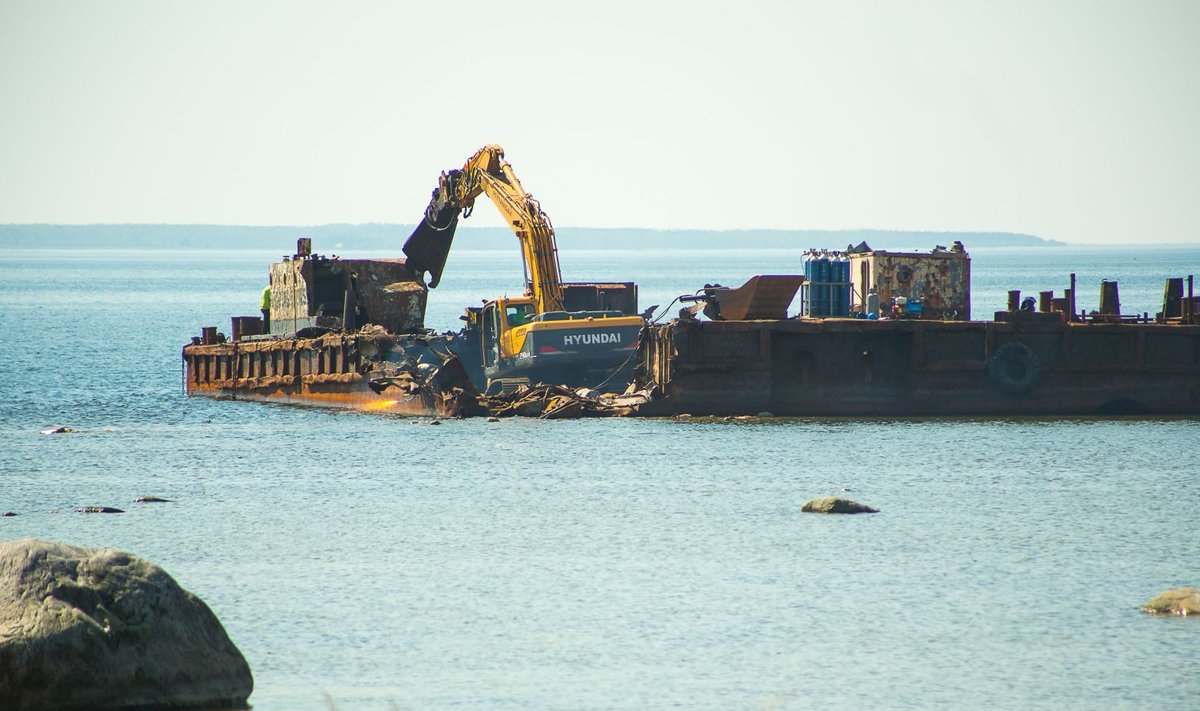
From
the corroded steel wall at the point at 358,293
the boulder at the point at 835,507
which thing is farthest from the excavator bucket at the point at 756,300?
the boulder at the point at 835,507

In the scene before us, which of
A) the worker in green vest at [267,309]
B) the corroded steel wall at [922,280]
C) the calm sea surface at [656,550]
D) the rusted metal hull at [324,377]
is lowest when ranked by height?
the calm sea surface at [656,550]

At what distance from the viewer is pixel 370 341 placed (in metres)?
42.5

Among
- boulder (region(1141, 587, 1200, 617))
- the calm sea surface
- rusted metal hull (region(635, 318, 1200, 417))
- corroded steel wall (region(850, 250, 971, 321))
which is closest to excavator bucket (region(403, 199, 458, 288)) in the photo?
the calm sea surface

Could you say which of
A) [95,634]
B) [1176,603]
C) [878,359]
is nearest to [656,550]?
[1176,603]

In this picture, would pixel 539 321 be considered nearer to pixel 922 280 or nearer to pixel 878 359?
pixel 878 359

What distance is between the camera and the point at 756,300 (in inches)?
1516

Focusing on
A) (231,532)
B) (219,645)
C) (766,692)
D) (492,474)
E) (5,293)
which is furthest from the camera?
(5,293)

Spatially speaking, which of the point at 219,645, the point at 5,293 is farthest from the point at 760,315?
the point at 5,293

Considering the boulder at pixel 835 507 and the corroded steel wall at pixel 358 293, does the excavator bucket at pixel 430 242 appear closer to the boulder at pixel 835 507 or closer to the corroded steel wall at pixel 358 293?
the corroded steel wall at pixel 358 293

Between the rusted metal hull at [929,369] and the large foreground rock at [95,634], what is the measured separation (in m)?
24.3

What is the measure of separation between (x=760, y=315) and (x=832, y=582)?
18.4 m

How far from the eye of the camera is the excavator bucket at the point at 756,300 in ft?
126

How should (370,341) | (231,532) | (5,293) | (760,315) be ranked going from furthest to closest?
(5,293) → (370,341) → (760,315) → (231,532)

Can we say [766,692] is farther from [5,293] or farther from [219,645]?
[5,293]
